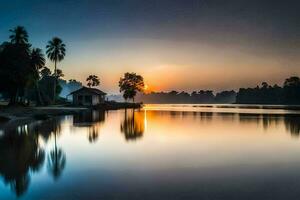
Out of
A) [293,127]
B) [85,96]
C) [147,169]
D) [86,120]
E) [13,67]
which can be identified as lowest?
[147,169]

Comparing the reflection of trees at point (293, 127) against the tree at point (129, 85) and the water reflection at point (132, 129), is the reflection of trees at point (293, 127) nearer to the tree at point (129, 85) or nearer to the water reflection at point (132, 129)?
the water reflection at point (132, 129)

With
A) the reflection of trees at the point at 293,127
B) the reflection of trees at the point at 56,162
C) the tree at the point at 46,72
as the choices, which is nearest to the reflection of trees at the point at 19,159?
the reflection of trees at the point at 56,162

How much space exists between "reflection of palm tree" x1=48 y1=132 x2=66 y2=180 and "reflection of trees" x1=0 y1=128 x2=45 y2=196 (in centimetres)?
45

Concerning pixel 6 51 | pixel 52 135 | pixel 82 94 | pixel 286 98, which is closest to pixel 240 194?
pixel 52 135

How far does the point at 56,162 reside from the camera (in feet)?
51.4

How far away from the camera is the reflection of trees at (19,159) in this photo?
11.9 m

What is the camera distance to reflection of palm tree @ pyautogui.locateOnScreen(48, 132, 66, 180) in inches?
531

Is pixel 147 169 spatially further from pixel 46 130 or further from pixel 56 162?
pixel 46 130

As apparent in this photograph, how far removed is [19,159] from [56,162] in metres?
1.98

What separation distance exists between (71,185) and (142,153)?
25.1 feet

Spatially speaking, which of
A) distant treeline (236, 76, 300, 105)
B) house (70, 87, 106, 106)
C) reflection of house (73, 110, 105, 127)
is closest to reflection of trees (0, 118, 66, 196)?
reflection of house (73, 110, 105, 127)

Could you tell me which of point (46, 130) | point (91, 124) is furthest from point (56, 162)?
point (91, 124)

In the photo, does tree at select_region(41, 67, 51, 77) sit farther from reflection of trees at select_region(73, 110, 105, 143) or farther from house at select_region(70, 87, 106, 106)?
reflection of trees at select_region(73, 110, 105, 143)

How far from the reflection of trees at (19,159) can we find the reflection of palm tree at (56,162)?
447mm
